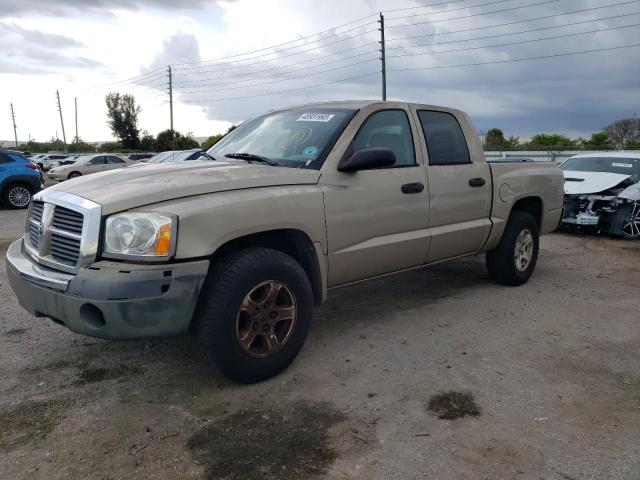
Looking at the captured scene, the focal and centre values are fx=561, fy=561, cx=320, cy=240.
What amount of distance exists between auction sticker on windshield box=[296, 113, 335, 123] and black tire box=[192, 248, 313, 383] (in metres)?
1.30

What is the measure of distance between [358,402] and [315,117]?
87.3 inches

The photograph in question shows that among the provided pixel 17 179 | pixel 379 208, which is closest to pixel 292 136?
pixel 379 208

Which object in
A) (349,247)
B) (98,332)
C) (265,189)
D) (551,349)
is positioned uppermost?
(265,189)

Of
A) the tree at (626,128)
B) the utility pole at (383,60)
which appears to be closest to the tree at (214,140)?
the utility pole at (383,60)

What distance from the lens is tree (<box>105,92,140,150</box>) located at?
237ft

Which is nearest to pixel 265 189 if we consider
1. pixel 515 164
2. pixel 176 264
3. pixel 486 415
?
pixel 176 264

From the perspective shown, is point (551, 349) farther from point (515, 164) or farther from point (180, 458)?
point (180, 458)

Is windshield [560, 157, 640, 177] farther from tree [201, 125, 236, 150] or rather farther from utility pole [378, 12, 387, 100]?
utility pole [378, 12, 387, 100]

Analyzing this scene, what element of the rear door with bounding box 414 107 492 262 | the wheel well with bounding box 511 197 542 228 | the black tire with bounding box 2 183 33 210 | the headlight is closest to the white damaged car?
the wheel well with bounding box 511 197 542 228

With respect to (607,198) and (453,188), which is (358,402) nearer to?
(453,188)

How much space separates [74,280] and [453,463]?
218cm

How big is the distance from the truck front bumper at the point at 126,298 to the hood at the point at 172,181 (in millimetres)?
377

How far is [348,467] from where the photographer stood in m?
2.65

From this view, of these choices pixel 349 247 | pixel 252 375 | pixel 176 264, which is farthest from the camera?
pixel 349 247
